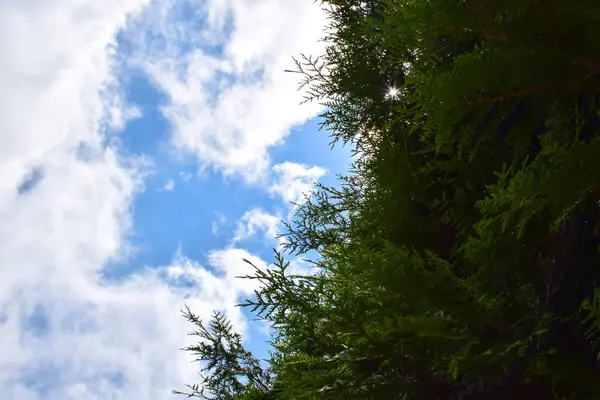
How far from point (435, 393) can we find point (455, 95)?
2261 millimetres

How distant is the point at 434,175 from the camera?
4898mm

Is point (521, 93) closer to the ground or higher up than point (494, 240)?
higher up

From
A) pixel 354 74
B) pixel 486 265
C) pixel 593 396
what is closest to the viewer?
pixel 593 396

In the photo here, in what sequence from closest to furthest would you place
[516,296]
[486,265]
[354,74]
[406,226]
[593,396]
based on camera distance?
[593,396], [486,265], [516,296], [406,226], [354,74]

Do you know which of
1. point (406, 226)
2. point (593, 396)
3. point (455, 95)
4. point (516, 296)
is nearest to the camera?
point (455, 95)

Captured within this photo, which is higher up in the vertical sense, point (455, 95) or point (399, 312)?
point (455, 95)

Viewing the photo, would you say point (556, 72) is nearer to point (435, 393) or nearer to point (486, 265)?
point (486, 265)

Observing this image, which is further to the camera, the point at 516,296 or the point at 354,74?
the point at 354,74

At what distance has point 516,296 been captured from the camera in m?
3.65

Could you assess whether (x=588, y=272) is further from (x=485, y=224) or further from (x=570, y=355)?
(x=485, y=224)

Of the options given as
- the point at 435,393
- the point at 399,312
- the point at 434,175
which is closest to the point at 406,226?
the point at 434,175

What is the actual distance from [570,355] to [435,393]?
1.00m

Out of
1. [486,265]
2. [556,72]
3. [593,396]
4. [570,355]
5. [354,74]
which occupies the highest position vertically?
[354,74]

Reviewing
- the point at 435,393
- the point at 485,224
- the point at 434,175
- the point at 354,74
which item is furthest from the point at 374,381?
the point at 354,74
